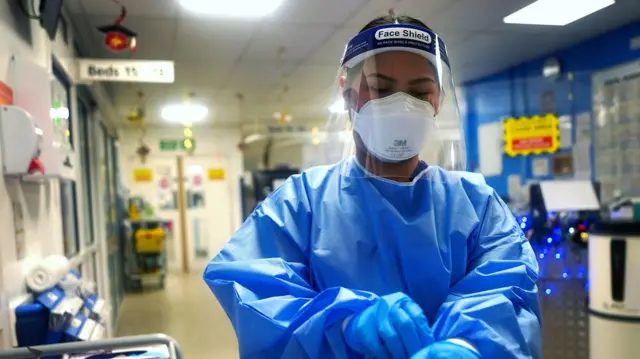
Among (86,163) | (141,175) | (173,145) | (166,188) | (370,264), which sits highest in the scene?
(173,145)

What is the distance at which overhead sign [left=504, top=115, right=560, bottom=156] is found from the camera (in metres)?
4.41

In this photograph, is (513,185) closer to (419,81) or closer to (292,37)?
(292,37)

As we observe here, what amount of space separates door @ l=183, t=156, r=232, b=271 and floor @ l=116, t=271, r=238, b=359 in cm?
140

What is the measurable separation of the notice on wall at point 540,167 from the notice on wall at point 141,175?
19.8 feet

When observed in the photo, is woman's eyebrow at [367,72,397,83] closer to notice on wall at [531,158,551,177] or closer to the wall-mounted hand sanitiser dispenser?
the wall-mounted hand sanitiser dispenser

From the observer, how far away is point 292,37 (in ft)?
12.9

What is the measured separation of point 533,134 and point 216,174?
5599 millimetres

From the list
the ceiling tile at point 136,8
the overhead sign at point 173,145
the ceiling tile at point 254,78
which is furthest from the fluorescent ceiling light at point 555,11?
the overhead sign at point 173,145

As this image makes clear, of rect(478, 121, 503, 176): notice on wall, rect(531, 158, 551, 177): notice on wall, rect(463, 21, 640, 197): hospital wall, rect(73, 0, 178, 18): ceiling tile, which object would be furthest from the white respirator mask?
rect(478, 121, 503, 176): notice on wall

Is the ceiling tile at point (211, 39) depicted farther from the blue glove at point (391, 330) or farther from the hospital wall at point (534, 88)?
the blue glove at point (391, 330)

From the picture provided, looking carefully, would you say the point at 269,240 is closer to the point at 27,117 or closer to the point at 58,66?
the point at 27,117

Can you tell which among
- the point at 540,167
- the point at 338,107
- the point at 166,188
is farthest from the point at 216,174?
the point at 338,107

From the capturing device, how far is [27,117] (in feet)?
5.15

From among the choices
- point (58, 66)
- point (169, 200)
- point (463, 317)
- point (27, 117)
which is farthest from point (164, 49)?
point (169, 200)
